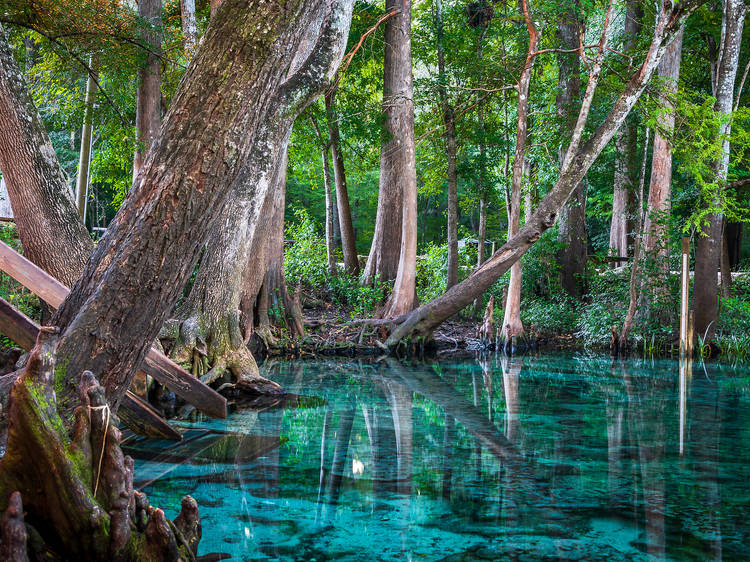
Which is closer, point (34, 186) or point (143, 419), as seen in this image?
point (143, 419)

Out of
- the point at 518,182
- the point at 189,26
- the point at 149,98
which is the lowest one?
the point at 518,182

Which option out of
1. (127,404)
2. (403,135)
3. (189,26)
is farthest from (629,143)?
(127,404)

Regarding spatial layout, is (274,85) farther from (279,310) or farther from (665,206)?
(665,206)

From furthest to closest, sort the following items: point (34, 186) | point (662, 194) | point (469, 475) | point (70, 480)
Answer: point (662, 194), point (34, 186), point (469, 475), point (70, 480)

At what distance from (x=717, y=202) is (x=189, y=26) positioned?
11.0 meters

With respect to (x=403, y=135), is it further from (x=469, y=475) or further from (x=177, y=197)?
(x=177, y=197)

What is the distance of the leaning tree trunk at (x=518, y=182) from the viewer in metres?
14.8

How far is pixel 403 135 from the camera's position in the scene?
1620 centimetres

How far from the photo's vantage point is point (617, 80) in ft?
49.1

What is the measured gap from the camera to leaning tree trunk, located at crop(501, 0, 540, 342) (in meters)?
14.8

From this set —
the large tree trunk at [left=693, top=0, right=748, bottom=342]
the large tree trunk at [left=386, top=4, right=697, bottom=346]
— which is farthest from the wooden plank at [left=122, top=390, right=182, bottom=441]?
the large tree trunk at [left=693, top=0, right=748, bottom=342]

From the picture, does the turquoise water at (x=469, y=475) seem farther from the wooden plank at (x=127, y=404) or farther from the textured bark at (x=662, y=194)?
the textured bark at (x=662, y=194)

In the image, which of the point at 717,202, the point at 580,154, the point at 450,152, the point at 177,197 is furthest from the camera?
the point at 450,152

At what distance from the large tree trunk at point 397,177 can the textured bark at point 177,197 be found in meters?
11.7
